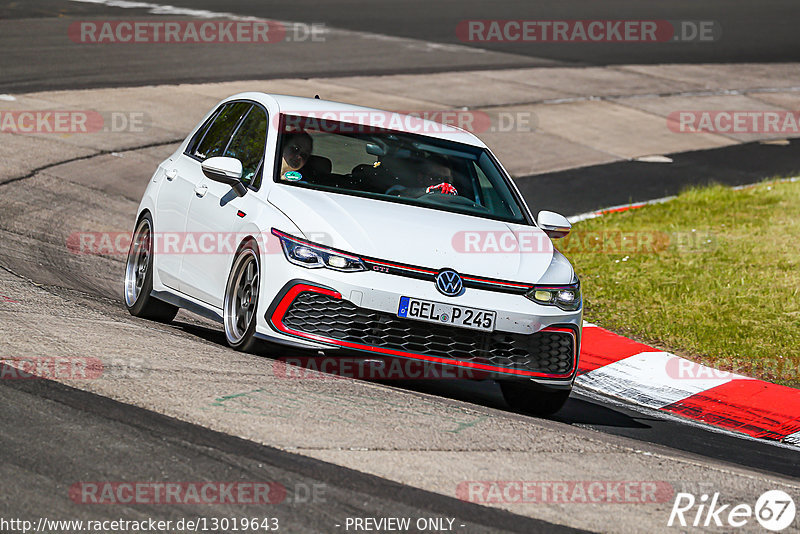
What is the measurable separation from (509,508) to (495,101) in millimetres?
17178

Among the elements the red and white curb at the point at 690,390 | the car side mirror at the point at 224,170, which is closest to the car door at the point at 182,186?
the car side mirror at the point at 224,170

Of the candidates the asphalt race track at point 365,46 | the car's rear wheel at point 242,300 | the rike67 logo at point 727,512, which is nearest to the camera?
the rike67 logo at point 727,512

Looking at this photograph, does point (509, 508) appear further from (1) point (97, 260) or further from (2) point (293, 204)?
(1) point (97, 260)

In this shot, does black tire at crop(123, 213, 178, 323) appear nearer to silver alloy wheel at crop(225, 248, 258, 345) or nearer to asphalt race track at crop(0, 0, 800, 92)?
silver alloy wheel at crop(225, 248, 258, 345)

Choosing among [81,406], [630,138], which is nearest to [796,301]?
[81,406]

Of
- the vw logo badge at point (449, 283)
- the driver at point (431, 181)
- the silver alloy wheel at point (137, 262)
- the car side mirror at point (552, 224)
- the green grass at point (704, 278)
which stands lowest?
the green grass at point (704, 278)

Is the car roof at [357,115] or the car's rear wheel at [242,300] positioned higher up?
the car roof at [357,115]

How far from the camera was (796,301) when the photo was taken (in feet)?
35.4

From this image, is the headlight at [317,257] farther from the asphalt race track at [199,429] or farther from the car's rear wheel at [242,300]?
the asphalt race track at [199,429]

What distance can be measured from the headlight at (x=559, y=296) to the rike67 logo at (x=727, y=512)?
1.81m

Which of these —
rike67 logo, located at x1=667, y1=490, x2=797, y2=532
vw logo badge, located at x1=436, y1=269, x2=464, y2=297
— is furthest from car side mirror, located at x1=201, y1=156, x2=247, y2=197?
rike67 logo, located at x1=667, y1=490, x2=797, y2=532

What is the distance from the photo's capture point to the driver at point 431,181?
7.80 metres

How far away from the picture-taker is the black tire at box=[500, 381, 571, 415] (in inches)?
292

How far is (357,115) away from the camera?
326 inches
